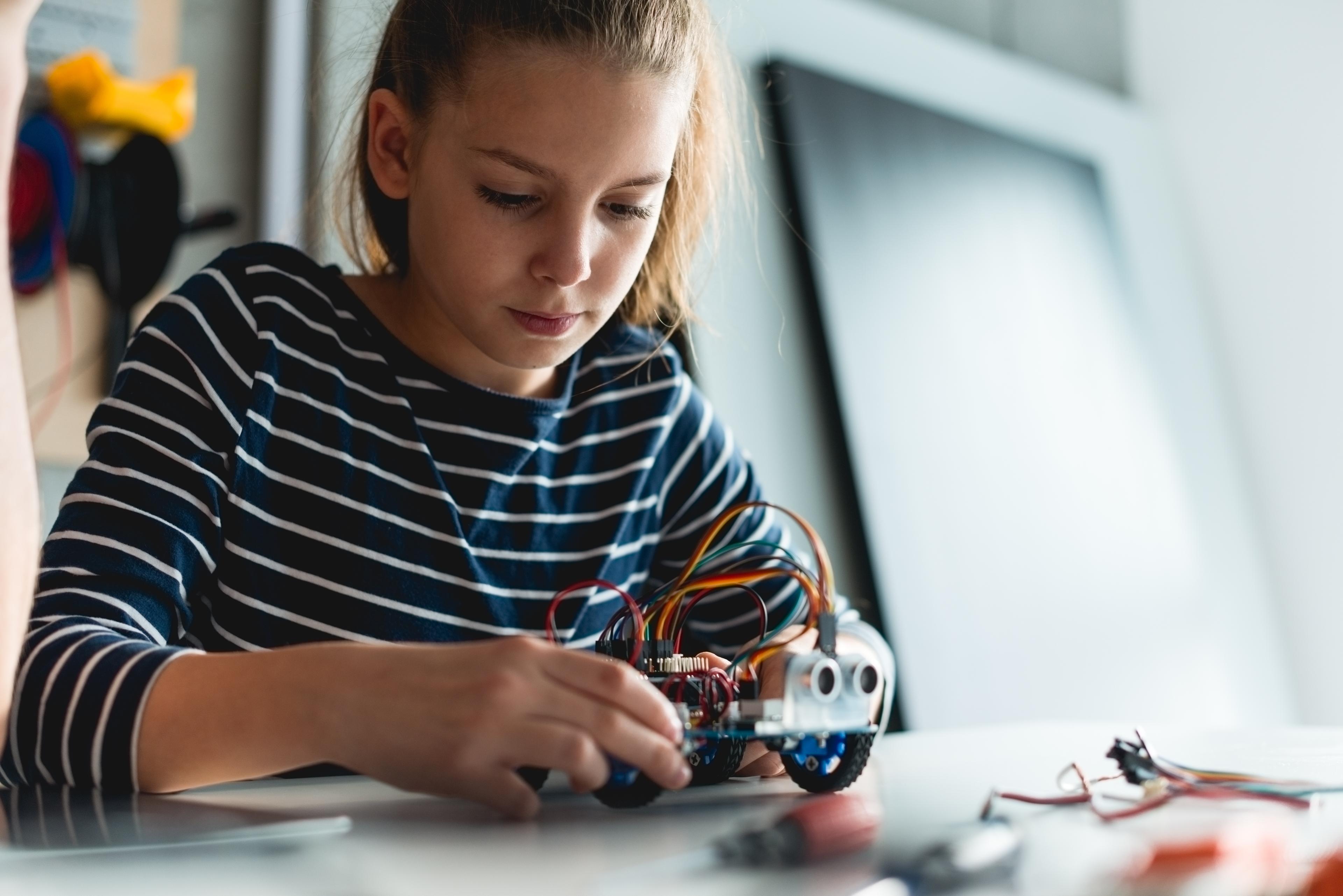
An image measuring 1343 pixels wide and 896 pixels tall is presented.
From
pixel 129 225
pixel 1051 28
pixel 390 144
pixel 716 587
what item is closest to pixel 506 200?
pixel 390 144

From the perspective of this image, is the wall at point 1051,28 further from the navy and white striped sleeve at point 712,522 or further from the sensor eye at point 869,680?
the sensor eye at point 869,680

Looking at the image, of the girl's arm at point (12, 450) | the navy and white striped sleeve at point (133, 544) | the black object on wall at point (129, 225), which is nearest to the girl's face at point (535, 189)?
the navy and white striped sleeve at point (133, 544)

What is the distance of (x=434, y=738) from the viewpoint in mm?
452

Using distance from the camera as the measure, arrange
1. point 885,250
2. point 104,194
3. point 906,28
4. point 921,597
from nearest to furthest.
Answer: point 104,194 < point 921,597 < point 885,250 < point 906,28

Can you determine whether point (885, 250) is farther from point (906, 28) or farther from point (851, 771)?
point (851, 771)

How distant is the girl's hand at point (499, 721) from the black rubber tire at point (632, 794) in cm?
2

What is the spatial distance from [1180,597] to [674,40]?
1.79 metres

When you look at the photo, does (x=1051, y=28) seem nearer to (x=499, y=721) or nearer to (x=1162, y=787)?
(x=1162, y=787)

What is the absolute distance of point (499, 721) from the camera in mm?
444

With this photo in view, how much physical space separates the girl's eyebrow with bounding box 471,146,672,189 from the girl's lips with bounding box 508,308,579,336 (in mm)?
99

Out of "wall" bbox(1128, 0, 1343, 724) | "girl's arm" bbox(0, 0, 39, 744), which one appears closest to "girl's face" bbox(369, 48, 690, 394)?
"girl's arm" bbox(0, 0, 39, 744)

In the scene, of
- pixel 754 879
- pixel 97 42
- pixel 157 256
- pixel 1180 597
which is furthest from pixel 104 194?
pixel 1180 597

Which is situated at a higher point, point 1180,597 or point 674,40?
point 674,40

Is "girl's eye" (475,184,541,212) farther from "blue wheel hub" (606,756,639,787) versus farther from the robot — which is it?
"blue wheel hub" (606,756,639,787)
